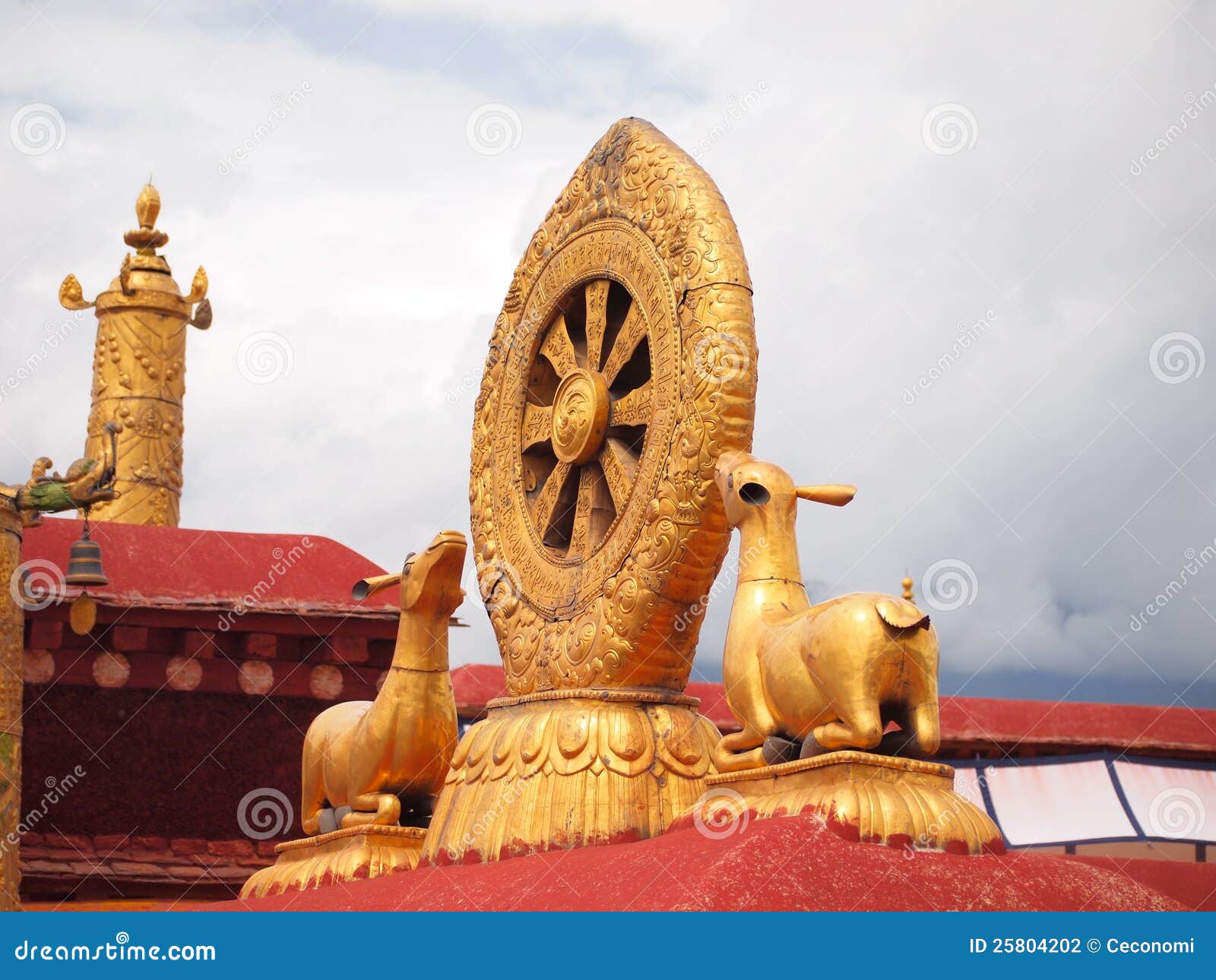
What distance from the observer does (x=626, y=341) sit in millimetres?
5789

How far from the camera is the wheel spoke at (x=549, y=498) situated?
610 cm

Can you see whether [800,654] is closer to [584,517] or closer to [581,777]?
[581,777]

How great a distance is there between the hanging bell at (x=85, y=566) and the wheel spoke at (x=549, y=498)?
2637 mm

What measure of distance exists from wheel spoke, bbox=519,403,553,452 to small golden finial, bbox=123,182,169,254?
5.73 m

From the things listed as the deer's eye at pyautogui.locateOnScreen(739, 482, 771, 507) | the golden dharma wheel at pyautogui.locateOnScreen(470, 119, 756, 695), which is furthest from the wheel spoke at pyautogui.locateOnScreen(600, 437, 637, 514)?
the deer's eye at pyautogui.locateOnScreen(739, 482, 771, 507)

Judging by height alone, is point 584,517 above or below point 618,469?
below

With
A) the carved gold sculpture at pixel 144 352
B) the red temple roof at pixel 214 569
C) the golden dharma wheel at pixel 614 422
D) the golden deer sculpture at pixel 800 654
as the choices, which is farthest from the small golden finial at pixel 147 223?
the golden deer sculpture at pixel 800 654

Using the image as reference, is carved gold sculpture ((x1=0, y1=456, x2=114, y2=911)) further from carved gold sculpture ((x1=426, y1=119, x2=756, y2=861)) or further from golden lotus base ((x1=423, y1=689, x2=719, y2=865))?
golden lotus base ((x1=423, y1=689, x2=719, y2=865))

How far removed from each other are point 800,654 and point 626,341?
5.16 ft

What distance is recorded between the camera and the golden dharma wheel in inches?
208

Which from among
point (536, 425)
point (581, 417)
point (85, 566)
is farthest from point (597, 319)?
point (85, 566)

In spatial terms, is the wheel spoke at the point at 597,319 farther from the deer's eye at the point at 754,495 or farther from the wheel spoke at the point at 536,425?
the deer's eye at the point at 754,495

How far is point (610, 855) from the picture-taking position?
4672mm

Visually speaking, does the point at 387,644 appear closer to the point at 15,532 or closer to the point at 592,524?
the point at 15,532
